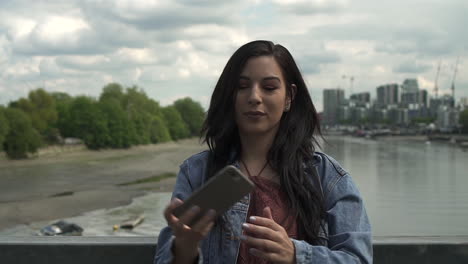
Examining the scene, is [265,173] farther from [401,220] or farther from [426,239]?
[401,220]

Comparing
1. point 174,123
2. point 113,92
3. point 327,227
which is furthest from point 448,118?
point 327,227

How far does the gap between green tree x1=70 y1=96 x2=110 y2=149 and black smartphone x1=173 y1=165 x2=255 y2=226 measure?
3335 inches

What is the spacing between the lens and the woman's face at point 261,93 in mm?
2424

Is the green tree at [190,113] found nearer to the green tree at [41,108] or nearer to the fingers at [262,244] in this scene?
the green tree at [41,108]

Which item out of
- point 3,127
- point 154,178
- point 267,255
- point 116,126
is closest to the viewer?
point 267,255

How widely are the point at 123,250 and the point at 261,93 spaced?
1.20 m

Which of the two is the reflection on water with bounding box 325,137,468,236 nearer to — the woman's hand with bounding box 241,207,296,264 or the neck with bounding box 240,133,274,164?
the neck with bounding box 240,133,274,164

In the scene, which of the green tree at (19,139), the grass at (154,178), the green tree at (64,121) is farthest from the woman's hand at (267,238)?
the green tree at (64,121)

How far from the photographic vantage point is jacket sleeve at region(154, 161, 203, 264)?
2.13m

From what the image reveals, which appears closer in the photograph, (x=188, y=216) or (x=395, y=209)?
(x=188, y=216)

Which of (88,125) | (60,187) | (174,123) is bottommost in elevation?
(60,187)

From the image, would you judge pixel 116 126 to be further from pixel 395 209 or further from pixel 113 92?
pixel 395 209

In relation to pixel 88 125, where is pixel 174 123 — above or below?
below

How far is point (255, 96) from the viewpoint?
239cm
